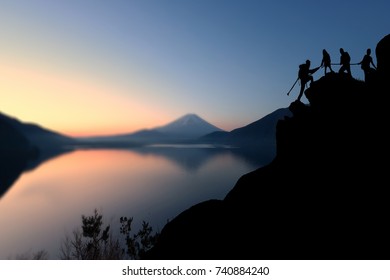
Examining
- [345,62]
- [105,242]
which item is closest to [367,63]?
[345,62]

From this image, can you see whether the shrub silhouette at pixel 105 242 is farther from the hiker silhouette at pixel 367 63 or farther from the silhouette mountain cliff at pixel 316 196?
the hiker silhouette at pixel 367 63

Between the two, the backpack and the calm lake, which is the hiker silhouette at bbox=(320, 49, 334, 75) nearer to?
the backpack

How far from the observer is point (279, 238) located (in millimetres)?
14125

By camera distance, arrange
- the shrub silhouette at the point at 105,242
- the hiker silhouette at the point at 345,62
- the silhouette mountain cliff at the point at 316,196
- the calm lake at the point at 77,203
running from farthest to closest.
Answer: the calm lake at the point at 77,203 < the shrub silhouette at the point at 105,242 < the hiker silhouette at the point at 345,62 < the silhouette mountain cliff at the point at 316,196

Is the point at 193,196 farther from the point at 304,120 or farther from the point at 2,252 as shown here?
the point at 304,120

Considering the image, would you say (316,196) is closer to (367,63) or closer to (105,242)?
(367,63)

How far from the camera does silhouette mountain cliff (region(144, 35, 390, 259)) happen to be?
1262 cm

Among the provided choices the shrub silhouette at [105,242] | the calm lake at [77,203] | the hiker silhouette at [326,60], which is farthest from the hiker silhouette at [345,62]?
the calm lake at [77,203]

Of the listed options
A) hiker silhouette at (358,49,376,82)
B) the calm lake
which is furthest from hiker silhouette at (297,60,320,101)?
the calm lake

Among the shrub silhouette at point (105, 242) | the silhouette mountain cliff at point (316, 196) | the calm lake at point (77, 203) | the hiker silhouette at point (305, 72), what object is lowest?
the calm lake at point (77, 203)

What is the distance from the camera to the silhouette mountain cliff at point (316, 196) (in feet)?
41.4

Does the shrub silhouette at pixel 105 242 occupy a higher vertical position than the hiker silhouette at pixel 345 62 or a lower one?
lower

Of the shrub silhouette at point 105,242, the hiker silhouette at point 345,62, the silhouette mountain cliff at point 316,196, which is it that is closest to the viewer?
the silhouette mountain cliff at point 316,196
